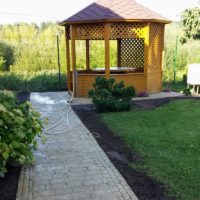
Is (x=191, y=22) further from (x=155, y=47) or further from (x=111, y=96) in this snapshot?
(x=111, y=96)

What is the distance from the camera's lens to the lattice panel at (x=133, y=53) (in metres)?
Answer: 12.0

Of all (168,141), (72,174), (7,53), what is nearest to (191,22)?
(168,141)

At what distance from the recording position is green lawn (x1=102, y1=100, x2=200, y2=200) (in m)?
3.90

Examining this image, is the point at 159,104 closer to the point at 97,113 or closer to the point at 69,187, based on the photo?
the point at 97,113

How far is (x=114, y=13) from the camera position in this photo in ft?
32.9

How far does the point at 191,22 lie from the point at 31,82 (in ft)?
21.9

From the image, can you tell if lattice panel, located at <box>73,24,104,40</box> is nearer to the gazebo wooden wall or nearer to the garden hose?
the gazebo wooden wall

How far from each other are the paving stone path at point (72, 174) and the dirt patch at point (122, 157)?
108 millimetres

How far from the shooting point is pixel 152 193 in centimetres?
358

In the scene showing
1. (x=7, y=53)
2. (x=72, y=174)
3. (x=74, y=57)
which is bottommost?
(x=72, y=174)

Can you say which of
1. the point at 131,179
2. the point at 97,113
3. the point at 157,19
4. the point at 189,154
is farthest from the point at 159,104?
the point at 131,179

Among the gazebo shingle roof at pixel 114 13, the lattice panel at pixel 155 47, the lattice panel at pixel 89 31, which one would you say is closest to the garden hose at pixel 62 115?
the lattice panel at pixel 89 31

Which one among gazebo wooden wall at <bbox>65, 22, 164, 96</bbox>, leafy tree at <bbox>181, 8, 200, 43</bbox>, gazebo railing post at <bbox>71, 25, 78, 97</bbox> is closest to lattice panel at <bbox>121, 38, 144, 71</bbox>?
gazebo wooden wall at <bbox>65, 22, 164, 96</bbox>

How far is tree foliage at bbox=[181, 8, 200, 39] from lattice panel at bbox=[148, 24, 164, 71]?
2.79 feet
